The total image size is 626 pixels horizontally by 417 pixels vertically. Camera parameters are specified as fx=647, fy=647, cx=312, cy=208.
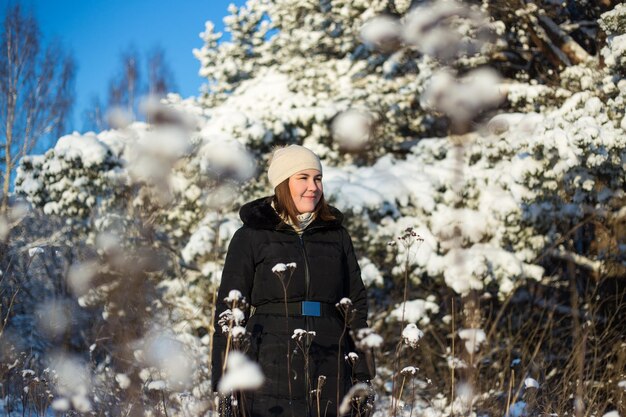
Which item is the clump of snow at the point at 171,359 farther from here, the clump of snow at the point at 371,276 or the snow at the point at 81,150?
the snow at the point at 81,150

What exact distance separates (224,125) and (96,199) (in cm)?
190

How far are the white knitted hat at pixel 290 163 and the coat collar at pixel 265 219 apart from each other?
13cm

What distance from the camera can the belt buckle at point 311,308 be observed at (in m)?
2.71

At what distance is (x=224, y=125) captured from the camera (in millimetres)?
8578

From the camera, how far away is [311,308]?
8.93 feet

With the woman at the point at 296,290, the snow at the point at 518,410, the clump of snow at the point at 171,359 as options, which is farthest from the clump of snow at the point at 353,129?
the woman at the point at 296,290

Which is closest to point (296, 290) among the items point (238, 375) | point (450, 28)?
point (238, 375)

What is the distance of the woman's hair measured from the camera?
113 inches

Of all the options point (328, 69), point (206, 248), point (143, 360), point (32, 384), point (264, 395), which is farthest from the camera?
point (328, 69)

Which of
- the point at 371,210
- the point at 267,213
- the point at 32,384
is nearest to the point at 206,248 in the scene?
the point at 371,210

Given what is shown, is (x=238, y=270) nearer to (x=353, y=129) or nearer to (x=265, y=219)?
(x=265, y=219)

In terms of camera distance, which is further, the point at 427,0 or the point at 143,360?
the point at 427,0

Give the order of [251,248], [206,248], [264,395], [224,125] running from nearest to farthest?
[264,395] → [251,248] → [206,248] → [224,125]

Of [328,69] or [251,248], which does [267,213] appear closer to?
[251,248]
